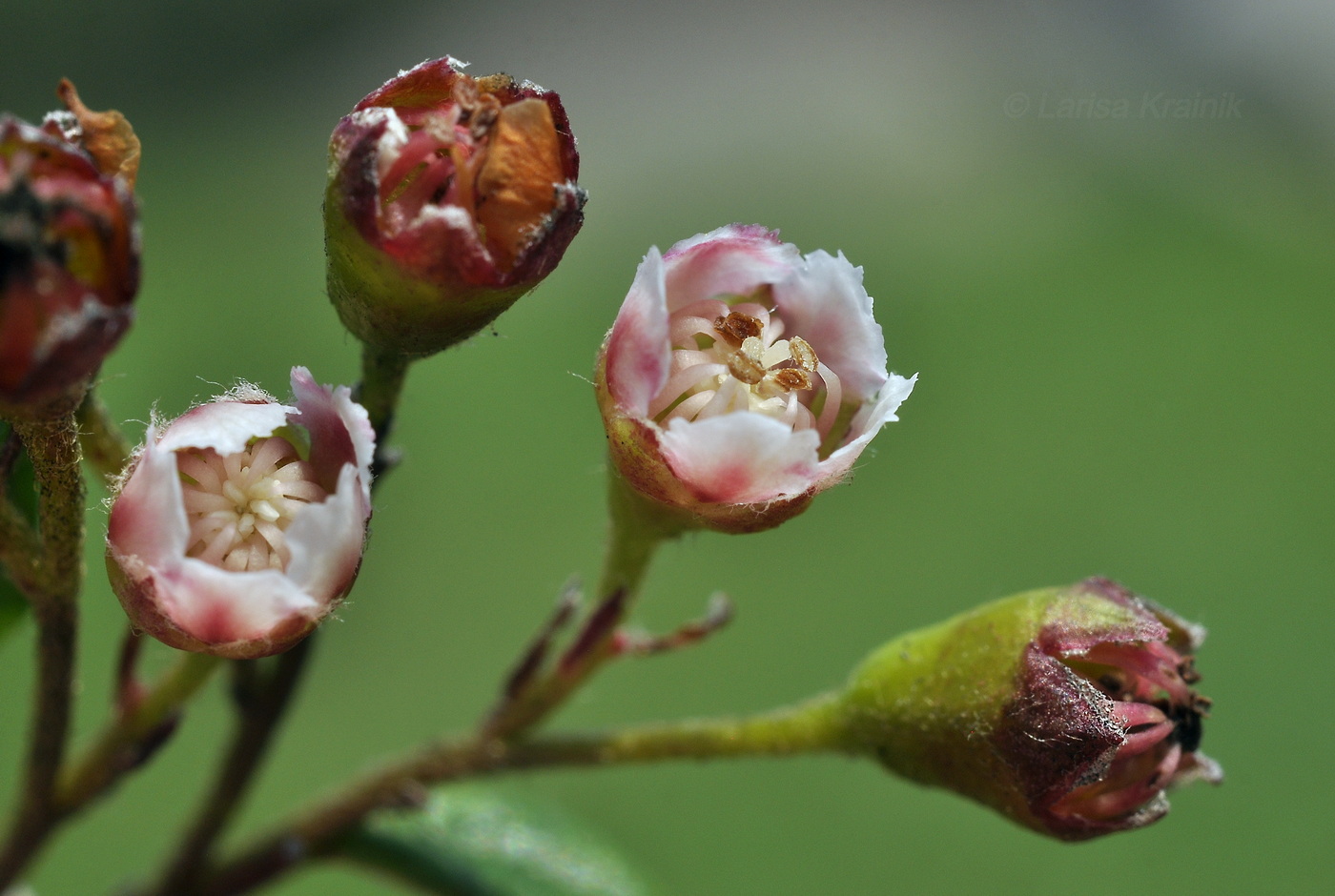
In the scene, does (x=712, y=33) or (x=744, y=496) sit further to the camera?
Answer: (x=712, y=33)

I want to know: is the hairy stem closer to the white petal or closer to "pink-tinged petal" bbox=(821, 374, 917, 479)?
the white petal

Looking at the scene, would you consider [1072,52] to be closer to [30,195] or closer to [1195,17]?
[1195,17]

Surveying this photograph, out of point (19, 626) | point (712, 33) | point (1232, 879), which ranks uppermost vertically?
point (712, 33)

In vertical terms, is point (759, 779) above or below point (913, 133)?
below

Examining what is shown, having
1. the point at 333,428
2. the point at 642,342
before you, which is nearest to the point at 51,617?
the point at 333,428

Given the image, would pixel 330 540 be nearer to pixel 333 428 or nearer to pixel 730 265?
pixel 333 428

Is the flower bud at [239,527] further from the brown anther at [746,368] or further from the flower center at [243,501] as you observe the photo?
the brown anther at [746,368]

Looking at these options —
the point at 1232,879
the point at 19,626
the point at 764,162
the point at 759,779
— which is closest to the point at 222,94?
the point at 764,162
